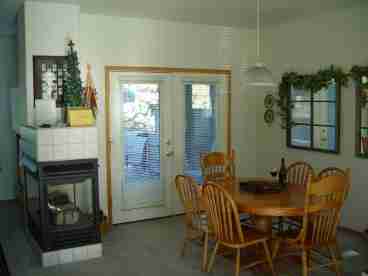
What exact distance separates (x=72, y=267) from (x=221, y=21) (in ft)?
11.8

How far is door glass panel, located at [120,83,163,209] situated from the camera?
5.70m

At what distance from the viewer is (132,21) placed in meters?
5.58

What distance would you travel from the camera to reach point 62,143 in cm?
428

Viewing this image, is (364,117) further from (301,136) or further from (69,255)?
(69,255)

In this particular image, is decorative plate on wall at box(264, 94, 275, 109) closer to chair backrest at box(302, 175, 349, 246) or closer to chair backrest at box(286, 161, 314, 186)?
chair backrest at box(286, 161, 314, 186)

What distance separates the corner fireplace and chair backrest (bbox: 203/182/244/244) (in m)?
1.29

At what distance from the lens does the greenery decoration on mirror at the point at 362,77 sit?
4.84 m

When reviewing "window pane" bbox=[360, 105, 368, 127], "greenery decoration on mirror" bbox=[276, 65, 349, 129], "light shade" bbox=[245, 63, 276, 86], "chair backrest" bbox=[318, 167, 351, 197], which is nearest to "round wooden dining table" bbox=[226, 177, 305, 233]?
"chair backrest" bbox=[318, 167, 351, 197]

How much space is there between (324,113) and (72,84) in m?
3.04

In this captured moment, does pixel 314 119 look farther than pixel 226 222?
Yes

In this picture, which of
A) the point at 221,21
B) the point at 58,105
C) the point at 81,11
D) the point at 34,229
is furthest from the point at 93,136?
the point at 221,21

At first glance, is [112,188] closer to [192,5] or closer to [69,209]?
[69,209]

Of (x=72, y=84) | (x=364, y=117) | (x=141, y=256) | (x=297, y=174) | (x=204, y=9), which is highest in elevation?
(x=204, y=9)

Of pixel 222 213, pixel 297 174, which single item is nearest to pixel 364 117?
pixel 297 174
